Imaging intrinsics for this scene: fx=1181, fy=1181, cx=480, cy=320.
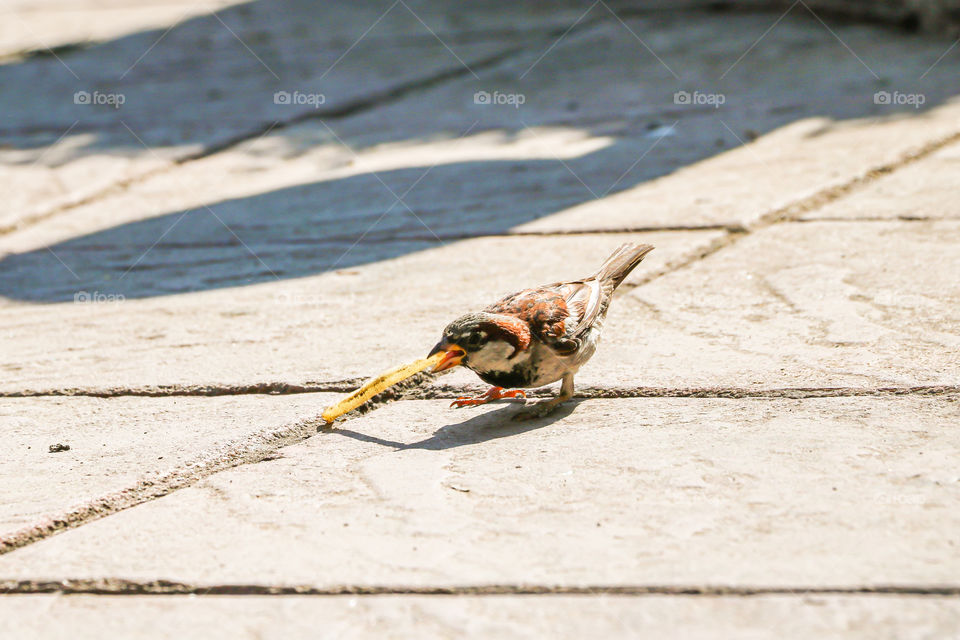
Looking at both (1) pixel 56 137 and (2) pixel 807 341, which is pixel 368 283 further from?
(1) pixel 56 137

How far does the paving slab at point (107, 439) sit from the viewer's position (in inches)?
104

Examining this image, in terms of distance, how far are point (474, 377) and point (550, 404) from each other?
0.38m

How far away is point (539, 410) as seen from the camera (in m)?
3.02

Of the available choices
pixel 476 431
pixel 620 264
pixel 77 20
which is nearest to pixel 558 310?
pixel 476 431

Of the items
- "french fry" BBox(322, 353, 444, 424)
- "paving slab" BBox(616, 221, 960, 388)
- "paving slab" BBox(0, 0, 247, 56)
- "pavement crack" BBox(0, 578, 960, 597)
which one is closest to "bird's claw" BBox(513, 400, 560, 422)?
"paving slab" BBox(616, 221, 960, 388)

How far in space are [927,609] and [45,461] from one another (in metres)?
2.03

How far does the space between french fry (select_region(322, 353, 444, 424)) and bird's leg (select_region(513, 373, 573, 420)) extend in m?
Result: 0.33

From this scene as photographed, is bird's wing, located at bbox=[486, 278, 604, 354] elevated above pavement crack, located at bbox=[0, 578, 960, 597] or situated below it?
above

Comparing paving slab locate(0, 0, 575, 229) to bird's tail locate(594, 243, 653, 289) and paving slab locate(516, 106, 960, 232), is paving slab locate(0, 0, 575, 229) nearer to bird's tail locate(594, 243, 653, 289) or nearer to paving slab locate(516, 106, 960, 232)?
paving slab locate(516, 106, 960, 232)

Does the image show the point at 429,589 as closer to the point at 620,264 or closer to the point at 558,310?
the point at 558,310

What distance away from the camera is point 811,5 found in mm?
8680

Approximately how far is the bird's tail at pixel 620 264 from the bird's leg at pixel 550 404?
41cm

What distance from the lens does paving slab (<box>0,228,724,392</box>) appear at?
11.5ft

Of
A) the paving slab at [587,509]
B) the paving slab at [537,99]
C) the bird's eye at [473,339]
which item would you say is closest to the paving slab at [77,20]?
the paving slab at [537,99]
